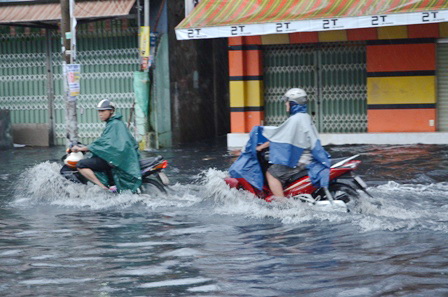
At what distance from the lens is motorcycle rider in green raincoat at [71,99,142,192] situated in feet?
38.0

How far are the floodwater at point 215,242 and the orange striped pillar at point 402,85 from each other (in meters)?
5.09

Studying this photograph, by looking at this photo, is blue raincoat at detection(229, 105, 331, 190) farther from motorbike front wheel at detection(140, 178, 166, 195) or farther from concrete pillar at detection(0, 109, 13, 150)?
concrete pillar at detection(0, 109, 13, 150)

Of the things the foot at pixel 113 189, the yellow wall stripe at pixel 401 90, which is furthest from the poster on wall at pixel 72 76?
the yellow wall stripe at pixel 401 90

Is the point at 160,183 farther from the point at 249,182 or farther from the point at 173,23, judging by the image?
the point at 173,23

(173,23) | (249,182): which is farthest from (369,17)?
(249,182)

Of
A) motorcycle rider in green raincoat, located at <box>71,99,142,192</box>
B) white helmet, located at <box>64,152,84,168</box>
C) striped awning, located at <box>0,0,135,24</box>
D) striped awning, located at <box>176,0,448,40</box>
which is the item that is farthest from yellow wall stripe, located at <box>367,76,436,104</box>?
white helmet, located at <box>64,152,84,168</box>

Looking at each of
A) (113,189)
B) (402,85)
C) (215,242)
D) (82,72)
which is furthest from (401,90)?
(215,242)

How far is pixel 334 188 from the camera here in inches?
404

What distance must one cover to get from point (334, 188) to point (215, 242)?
2144 mm

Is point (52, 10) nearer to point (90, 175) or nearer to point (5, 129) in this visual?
point (5, 129)

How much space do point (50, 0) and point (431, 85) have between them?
837cm

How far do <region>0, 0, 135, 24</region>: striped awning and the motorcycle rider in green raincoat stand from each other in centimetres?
752

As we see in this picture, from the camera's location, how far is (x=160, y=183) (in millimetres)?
11883

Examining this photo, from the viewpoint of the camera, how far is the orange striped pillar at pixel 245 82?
64.3 feet
